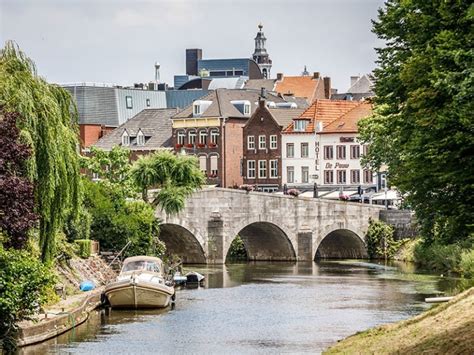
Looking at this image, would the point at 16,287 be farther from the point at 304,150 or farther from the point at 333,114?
the point at 333,114

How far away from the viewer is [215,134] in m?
118

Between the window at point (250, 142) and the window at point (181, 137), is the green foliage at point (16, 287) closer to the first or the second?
the window at point (250, 142)

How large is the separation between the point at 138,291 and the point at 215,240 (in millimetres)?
31219

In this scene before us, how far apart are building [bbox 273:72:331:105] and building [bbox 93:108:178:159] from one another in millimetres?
22404

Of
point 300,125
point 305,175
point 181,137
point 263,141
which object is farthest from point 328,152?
point 181,137

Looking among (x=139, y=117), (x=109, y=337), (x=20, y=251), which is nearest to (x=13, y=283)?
(x=20, y=251)

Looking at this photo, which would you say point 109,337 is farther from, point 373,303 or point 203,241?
point 203,241

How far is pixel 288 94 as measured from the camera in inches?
5448

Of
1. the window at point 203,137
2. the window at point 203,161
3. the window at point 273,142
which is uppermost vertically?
the window at point 203,137

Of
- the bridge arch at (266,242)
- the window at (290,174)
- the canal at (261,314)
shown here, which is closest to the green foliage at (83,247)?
the canal at (261,314)

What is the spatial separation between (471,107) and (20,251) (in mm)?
13511

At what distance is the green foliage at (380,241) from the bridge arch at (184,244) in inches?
514

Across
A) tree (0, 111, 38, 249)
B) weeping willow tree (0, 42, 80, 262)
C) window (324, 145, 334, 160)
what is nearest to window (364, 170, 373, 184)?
window (324, 145, 334, 160)

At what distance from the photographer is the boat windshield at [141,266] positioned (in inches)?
2357
